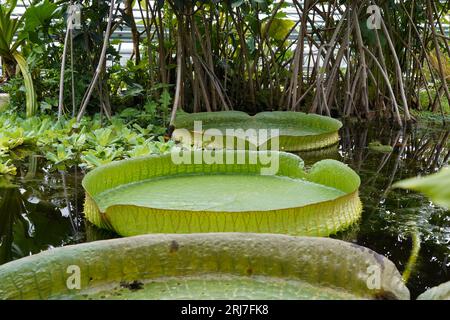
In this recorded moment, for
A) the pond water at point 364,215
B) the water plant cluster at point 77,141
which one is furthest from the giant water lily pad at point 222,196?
the water plant cluster at point 77,141

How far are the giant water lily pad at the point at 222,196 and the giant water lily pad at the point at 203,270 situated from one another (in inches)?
16.8

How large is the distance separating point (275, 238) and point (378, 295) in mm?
327

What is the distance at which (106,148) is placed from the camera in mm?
3699

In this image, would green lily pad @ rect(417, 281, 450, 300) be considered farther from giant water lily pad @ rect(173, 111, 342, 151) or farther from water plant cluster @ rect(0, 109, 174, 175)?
giant water lily pad @ rect(173, 111, 342, 151)

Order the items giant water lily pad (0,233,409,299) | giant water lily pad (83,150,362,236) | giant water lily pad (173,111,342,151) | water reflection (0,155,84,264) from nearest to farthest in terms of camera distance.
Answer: giant water lily pad (0,233,409,299) → giant water lily pad (83,150,362,236) → water reflection (0,155,84,264) → giant water lily pad (173,111,342,151)

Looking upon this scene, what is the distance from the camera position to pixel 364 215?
264 centimetres

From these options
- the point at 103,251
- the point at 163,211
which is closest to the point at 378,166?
the point at 163,211

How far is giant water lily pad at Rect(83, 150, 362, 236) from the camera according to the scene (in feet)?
7.02

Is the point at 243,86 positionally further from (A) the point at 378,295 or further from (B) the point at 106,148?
(A) the point at 378,295

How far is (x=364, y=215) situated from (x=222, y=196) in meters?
0.62

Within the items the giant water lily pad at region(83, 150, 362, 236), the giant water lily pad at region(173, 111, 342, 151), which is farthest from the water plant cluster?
the giant water lily pad at region(83, 150, 362, 236)

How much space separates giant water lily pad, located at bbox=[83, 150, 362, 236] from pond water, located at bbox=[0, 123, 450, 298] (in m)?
0.12

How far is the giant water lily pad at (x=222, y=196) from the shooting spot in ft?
7.02

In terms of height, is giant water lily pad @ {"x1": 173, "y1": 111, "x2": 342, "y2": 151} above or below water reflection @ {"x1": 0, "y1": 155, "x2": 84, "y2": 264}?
above
